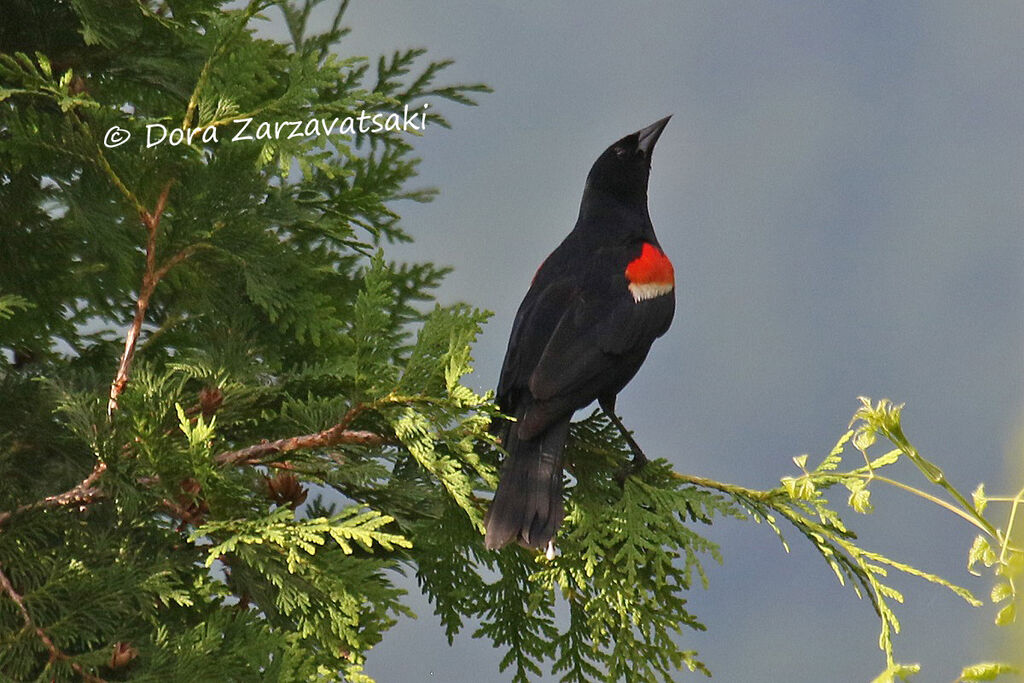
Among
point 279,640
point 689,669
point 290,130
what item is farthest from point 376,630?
point 290,130

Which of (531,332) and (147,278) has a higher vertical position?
(531,332)

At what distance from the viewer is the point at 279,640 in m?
2.73

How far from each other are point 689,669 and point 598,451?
2.32ft

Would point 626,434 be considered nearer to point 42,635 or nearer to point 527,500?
point 527,500

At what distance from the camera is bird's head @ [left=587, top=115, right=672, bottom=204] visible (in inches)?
167

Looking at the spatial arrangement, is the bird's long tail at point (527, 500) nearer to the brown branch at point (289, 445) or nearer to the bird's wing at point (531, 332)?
the bird's wing at point (531, 332)

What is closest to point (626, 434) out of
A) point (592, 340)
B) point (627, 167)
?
point (592, 340)

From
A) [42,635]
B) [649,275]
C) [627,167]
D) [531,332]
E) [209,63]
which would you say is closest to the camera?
[42,635]

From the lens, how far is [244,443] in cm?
308

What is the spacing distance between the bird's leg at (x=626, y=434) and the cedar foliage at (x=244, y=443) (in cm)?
4

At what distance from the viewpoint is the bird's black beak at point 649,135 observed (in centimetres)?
434

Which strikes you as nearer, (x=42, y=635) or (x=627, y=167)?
(x=42, y=635)

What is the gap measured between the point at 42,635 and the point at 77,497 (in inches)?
13.7

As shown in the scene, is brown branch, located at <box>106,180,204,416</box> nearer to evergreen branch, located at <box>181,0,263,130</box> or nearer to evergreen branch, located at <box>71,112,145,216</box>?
evergreen branch, located at <box>71,112,145,216</box>
